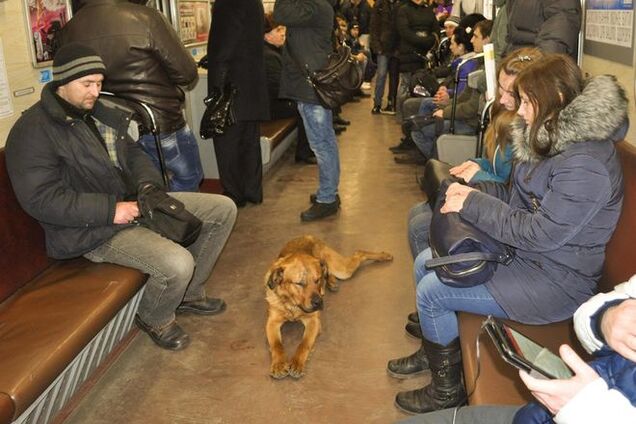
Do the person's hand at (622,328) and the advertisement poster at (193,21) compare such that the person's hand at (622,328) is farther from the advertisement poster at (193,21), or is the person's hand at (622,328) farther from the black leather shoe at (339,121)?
the black leather shoe at (339,121)

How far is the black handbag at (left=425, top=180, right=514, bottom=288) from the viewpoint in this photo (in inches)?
89.9

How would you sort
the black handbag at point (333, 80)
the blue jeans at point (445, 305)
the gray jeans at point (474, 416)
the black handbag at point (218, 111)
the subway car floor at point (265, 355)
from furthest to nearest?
the black handbag at point (218, 111)
the black handbag at point (333, 80)
the subway car floor at point (265, 355)
the blue jeans at point (445, 305)
the gray jeans at point (474, 416)

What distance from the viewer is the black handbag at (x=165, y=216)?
9.99ft

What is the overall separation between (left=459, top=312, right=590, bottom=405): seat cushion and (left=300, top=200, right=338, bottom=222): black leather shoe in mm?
2735

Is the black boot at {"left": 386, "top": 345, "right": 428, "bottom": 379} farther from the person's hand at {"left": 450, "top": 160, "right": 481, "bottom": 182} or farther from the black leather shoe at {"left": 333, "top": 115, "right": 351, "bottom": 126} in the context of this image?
the black leather shoe at {"left": 333, "top": 115, "right": 351, "bottom": 126}

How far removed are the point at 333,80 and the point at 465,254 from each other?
8.62 ft

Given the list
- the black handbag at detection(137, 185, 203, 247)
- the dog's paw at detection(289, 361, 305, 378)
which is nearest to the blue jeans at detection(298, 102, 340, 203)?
the black handbag at detection(137, 185, 203, 247)

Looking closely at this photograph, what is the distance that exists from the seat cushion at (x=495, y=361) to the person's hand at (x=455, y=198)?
419mm

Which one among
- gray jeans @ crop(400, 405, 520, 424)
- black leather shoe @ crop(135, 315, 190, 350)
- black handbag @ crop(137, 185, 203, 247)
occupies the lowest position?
black leather shoe @ crop(135, 315, 190, 350)

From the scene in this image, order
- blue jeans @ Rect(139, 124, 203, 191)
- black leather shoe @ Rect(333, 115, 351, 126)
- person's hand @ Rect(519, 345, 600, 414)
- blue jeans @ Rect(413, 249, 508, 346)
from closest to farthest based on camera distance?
person's hand @ Rect(519, 345, 600, 414) < blue jeans @ Rect(413, 249, 508, 346) < blue jeans @ Rect(139, 124, 203, 191) < black leather shoe @ Rect(333, 115, 351, 126)

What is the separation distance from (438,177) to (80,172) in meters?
1.74

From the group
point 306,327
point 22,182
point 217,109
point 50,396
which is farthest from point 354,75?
point 50,396

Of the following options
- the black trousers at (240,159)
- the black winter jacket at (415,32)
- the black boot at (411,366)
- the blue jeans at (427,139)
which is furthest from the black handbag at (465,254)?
the black winter jacket at (415,32)

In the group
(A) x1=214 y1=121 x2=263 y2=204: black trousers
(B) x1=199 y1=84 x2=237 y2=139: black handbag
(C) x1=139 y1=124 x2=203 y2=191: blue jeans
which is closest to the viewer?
(C) x1=139 y1=124 x2=203 y2=191: blue jeans
